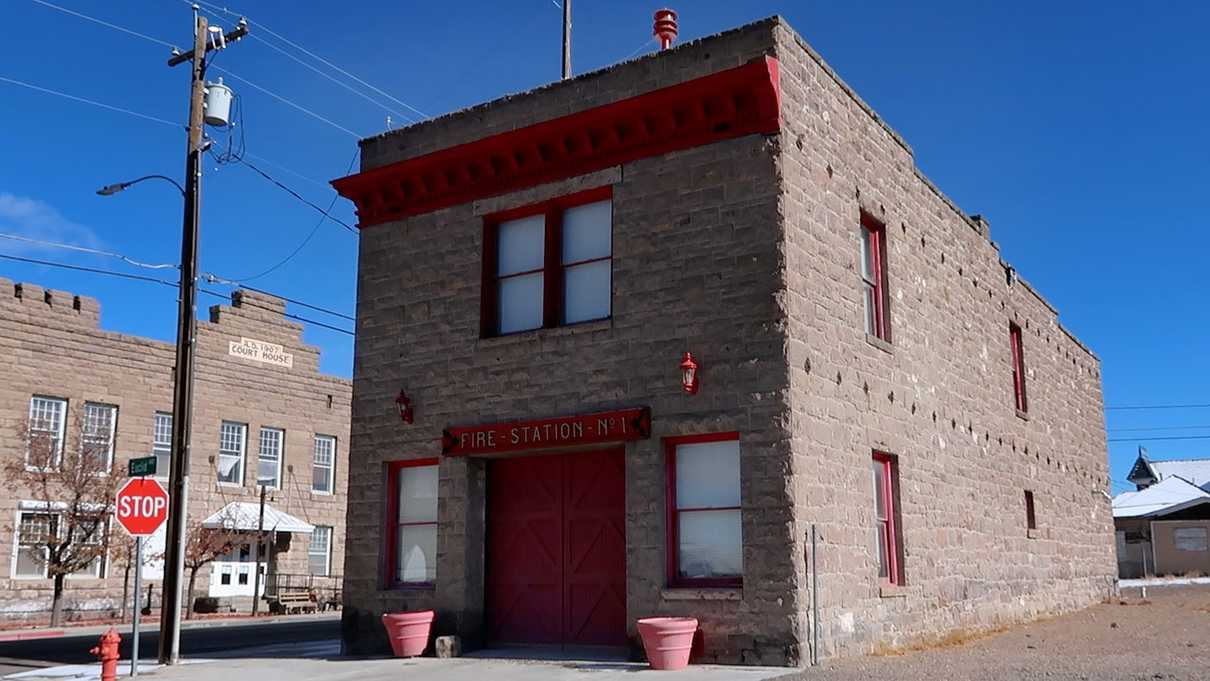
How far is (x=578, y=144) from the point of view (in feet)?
55.2

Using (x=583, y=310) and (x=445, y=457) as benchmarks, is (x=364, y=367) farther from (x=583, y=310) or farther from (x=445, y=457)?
(x=583, y=310)

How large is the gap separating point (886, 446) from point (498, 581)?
5991 millimetres

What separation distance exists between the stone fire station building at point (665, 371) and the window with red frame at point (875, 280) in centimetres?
5

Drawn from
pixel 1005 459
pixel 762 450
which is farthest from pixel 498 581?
pixel 1005 459

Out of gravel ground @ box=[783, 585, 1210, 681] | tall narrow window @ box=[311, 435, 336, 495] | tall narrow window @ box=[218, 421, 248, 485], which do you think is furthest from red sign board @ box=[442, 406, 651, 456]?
tall narrow window @ box=[311, 435, 336, 495]

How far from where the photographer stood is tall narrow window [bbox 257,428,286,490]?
1482 inches

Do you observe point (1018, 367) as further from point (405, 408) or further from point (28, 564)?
point (28, 564)

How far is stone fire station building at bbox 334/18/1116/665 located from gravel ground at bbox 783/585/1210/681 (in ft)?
2.70

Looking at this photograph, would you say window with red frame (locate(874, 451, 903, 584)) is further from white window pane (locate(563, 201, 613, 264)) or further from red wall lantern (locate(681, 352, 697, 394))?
white window pane (locate(563, 201, 613, 264))

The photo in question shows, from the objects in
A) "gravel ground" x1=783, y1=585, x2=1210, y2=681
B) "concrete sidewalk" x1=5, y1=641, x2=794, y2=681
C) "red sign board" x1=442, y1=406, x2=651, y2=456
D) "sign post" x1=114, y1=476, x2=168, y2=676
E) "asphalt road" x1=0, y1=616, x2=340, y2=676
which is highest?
"red sign board" x1=442, y1=406, x2=651, y2=456

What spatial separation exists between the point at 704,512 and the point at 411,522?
5.14m

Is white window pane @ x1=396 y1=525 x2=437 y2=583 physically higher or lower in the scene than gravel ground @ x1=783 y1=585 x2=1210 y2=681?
higher

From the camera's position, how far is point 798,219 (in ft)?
50.1

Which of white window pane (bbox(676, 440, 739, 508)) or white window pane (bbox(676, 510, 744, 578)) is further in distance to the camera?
white window pane (bbox(676, 440, 739, 508))
